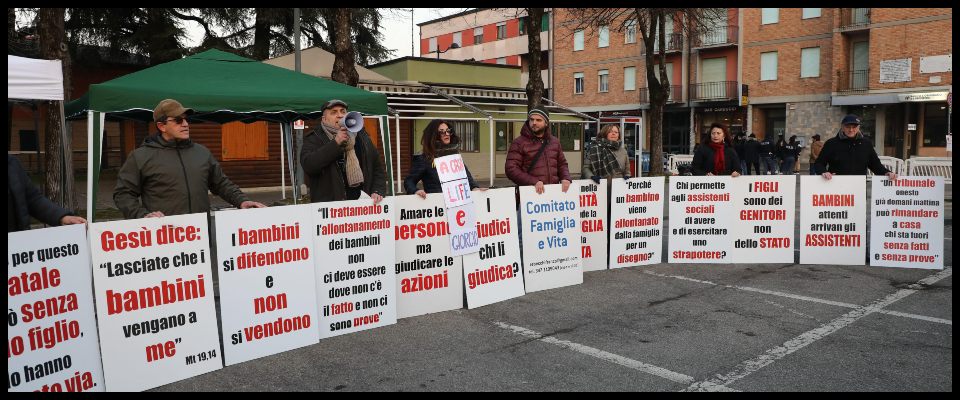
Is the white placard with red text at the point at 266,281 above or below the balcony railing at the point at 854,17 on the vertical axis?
below

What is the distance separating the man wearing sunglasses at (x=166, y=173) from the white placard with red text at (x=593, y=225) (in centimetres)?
363

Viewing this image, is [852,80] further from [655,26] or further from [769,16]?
[655,26]

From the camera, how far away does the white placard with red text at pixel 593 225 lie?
732cm

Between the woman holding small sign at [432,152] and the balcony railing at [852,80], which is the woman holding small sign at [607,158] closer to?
the woman holding small sign at [432,152]

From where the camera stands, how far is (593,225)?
7414 mm

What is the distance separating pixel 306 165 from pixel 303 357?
169 centimetres

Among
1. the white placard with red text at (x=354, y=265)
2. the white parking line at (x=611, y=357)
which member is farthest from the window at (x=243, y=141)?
the white parking line at (x=611, y=357)

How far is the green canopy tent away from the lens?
8188 mm

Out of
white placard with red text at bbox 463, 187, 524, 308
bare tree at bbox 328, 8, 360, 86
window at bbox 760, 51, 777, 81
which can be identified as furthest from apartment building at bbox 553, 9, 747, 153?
white placard with red text at bbox 463, 187, 524, 308

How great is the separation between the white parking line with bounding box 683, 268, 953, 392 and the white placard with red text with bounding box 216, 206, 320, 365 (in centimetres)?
263

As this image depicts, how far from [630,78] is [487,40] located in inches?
649

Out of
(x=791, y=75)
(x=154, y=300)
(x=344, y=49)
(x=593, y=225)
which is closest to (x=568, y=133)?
(x=791, y=75)

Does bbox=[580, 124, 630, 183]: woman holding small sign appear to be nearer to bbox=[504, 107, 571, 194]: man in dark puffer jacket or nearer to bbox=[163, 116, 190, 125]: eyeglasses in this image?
bbox=[504, 107, 571, 194]: man in dark puffer jacket

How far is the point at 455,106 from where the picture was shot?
19.8 m
